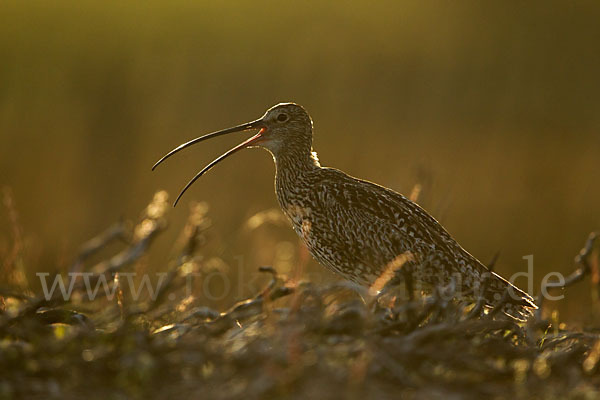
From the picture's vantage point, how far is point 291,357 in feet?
12.2

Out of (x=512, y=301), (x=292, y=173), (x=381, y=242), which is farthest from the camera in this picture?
(x=292, y=173)

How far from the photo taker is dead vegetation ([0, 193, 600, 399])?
3.69 m

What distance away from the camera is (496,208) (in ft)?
41.4

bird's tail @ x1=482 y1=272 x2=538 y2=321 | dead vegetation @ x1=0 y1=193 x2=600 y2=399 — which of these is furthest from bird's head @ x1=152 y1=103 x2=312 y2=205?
dead vegetation @ x1=0 y1=193 x2=600 y2=399

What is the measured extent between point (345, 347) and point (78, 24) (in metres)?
18.5

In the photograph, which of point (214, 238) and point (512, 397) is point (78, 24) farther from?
point (512, 397)

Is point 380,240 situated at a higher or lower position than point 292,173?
lower

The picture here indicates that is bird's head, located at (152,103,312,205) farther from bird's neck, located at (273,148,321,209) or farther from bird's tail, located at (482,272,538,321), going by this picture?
bird's tail, located at (482,272,538,321)

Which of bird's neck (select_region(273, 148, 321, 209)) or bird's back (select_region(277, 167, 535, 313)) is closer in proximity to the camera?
bird's back (select_region(277, 167, 535, 313))

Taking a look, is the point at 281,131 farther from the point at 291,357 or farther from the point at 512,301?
the point at 291,357

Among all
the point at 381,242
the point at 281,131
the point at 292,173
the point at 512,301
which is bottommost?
the point at 512,301

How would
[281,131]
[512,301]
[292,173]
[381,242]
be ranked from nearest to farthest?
[512,301] → [381,242] → [292,173] → [281,131]

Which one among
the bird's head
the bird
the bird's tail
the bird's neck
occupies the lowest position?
the bird's tail

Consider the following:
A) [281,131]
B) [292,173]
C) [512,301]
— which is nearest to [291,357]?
[512,301]
